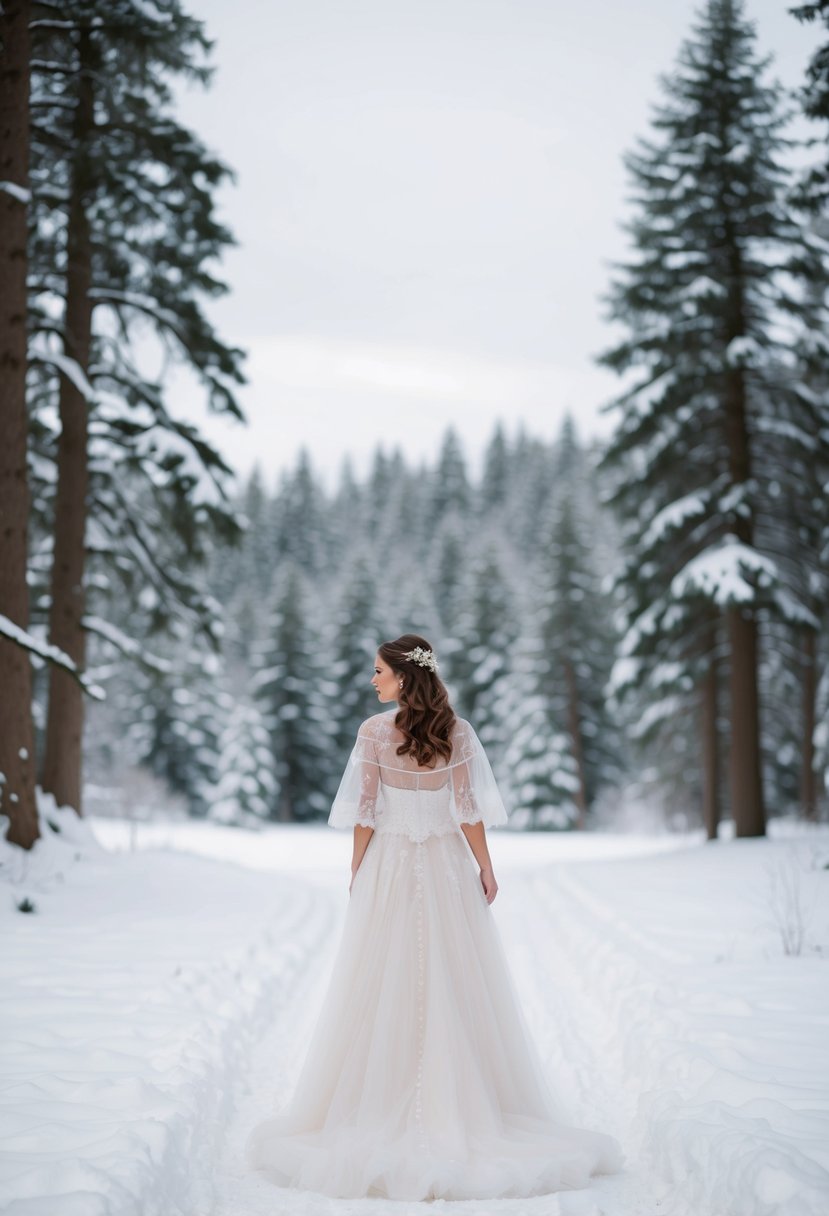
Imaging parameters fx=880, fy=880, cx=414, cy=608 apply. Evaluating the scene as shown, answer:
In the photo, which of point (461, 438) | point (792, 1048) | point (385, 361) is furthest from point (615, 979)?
point (385, 361)

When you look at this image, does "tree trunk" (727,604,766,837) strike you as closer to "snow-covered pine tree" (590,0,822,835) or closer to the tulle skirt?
"snow-covered pine tree" (590,0,822,835)

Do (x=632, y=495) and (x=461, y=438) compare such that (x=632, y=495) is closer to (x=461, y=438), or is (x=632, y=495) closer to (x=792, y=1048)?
(x=792, y=1048)

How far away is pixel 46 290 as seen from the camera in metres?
11.4

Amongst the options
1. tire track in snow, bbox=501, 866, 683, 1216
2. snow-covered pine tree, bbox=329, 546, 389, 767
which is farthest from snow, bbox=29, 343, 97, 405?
snow-covered pine tree, bbox=329, 546, 389, 767

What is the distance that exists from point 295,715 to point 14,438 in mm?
29966

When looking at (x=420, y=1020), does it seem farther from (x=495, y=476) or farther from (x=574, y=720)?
(x=495, y=476)

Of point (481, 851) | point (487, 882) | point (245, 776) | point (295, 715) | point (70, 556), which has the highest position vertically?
point (70, 556)

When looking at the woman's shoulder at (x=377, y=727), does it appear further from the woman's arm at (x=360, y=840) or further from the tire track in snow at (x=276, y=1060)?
the tire track in snow at (x=276, y=1060)

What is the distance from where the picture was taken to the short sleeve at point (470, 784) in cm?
452

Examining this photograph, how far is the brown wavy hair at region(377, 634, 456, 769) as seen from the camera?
4.41m

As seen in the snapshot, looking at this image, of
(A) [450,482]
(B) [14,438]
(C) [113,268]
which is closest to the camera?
(B) [14,438]

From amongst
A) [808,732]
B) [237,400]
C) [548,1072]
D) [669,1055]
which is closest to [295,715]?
[808,732]

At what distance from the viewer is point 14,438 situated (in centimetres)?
920

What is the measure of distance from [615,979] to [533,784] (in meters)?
25.0
